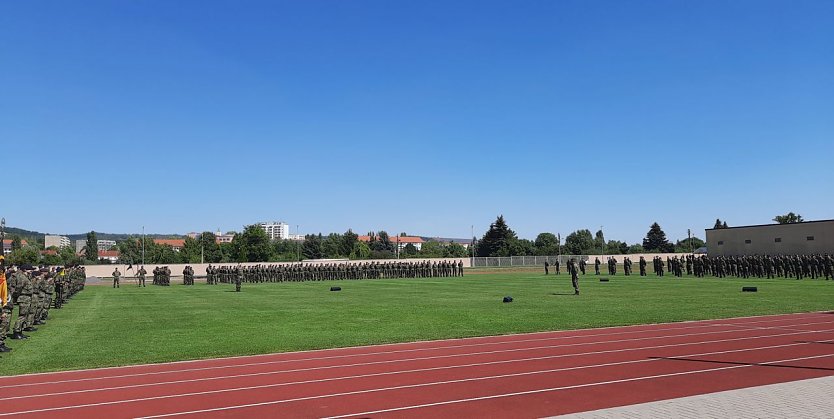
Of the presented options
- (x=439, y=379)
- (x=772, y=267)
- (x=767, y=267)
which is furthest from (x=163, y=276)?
(x=772, y=267)

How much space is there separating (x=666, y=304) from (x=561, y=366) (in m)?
12.9

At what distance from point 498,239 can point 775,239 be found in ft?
176

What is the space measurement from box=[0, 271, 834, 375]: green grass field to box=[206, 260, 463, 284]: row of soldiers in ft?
75.8

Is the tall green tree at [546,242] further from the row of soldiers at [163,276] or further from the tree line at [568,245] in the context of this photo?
the row of soldiers at [163,276]

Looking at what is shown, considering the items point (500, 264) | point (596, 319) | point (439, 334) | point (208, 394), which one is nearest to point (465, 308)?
point (596, 319)

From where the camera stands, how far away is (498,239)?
105938 mm

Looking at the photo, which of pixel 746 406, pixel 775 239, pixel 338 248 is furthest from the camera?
pixel 338 248

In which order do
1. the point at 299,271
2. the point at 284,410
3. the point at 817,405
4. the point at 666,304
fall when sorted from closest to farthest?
the point at 817,405 < the point at 284,410 < the point at 666,304 < the point at 299,271

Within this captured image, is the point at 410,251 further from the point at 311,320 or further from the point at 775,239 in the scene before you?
the point at 311,320

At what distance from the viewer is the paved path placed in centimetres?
650

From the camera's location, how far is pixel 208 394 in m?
8.52

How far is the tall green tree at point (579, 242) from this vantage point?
4774 inches

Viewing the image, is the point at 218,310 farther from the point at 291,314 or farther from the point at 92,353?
the point at 92,353

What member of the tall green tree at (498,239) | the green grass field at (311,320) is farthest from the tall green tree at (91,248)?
the green grass field at (311,320)
